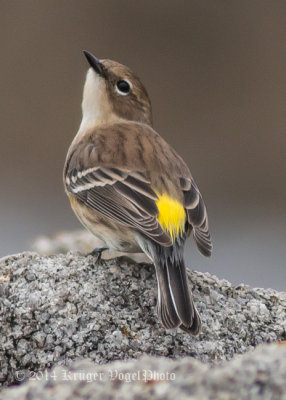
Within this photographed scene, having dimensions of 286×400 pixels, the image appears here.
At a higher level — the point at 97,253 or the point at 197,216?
the point at 197,216

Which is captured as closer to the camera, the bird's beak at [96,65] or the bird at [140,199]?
the bird at [140,199]

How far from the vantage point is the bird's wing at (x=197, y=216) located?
17.5ft

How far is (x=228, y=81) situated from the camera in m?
10.6

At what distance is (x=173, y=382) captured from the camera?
3070mm

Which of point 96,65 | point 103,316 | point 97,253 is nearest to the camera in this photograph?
point 103,316

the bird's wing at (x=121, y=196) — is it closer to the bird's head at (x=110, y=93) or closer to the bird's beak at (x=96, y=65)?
the bird's head at (x=110, y=93)

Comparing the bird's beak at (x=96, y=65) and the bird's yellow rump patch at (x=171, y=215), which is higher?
the bird's beak at (x=96, y=65)

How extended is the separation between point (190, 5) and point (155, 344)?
6.86m

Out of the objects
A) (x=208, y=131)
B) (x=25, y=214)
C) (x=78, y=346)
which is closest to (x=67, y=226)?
(x=25, y=214)

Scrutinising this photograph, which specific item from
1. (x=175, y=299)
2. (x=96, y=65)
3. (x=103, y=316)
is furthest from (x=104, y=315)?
(x=96, y=65)

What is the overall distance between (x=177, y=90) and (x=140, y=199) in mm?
5086

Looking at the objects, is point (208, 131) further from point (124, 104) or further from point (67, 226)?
point (124, 104)

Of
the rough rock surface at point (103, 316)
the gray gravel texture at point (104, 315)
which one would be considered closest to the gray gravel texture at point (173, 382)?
the rough rock surface at point (103, 316)

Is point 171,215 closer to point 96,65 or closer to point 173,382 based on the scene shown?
point 96,65
